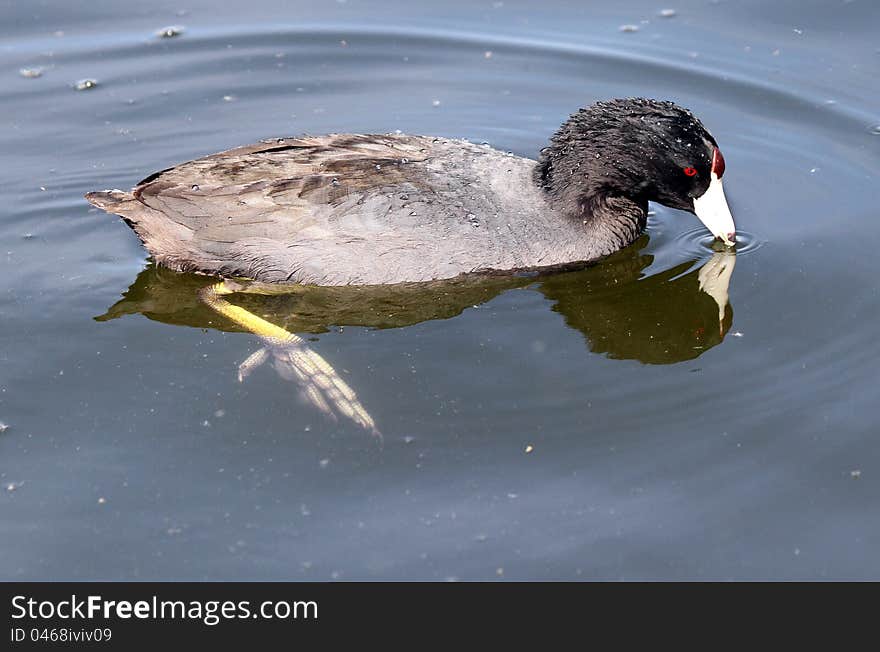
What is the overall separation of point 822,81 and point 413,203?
13.6 ft

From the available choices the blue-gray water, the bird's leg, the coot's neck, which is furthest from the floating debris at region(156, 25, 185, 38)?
the coot's neck

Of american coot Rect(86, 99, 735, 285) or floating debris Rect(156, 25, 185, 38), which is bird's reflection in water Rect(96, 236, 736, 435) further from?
floating debris Rect(156, 25, 185, 38)

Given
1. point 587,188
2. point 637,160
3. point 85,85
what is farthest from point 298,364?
point 85,85

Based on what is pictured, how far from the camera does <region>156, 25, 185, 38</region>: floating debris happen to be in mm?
10258

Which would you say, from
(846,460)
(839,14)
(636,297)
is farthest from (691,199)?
(839,14)

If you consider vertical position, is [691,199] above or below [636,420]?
above

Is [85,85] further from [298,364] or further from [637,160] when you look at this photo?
[637,160]

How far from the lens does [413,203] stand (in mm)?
6836

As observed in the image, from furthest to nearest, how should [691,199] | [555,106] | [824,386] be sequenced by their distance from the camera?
1. [555,106]
2. [691,199]
3. [824,386]

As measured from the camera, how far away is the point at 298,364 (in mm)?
6434

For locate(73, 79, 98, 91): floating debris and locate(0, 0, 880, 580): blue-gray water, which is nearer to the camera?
locate(0, 0, 880, 580): blue-gray water

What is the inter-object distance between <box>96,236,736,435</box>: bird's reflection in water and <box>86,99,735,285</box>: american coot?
0.11 meters

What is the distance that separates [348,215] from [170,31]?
4.32 metres
